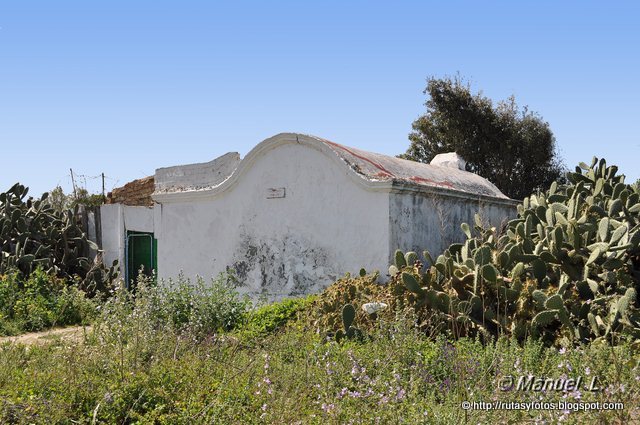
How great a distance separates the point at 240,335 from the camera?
8.75 meters

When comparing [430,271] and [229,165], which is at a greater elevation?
[229,165]

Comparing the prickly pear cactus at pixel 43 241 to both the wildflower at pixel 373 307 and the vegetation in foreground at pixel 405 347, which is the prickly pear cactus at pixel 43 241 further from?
the wildflower at pixel 373 307

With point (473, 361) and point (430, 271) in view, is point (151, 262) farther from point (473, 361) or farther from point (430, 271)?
point (473, 361)

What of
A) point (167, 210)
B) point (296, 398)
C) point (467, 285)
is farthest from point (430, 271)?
point (167, 210)

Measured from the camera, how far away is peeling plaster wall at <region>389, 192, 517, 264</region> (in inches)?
408

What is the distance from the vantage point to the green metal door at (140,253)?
15422 mm

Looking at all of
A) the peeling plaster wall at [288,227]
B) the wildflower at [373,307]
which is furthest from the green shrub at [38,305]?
the wildflower at [373,307]

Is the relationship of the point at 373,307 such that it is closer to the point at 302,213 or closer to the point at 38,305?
the point at 302,213

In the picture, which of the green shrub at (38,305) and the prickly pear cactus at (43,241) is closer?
the green shrub at (38,305)

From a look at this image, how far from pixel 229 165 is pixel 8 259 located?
5.36 meters

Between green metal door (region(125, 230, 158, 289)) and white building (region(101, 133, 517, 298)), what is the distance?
1443 millimetres

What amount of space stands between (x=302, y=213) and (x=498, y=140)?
56.7 feet

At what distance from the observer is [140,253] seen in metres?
15.6

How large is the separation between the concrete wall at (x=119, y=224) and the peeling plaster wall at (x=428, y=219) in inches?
277
